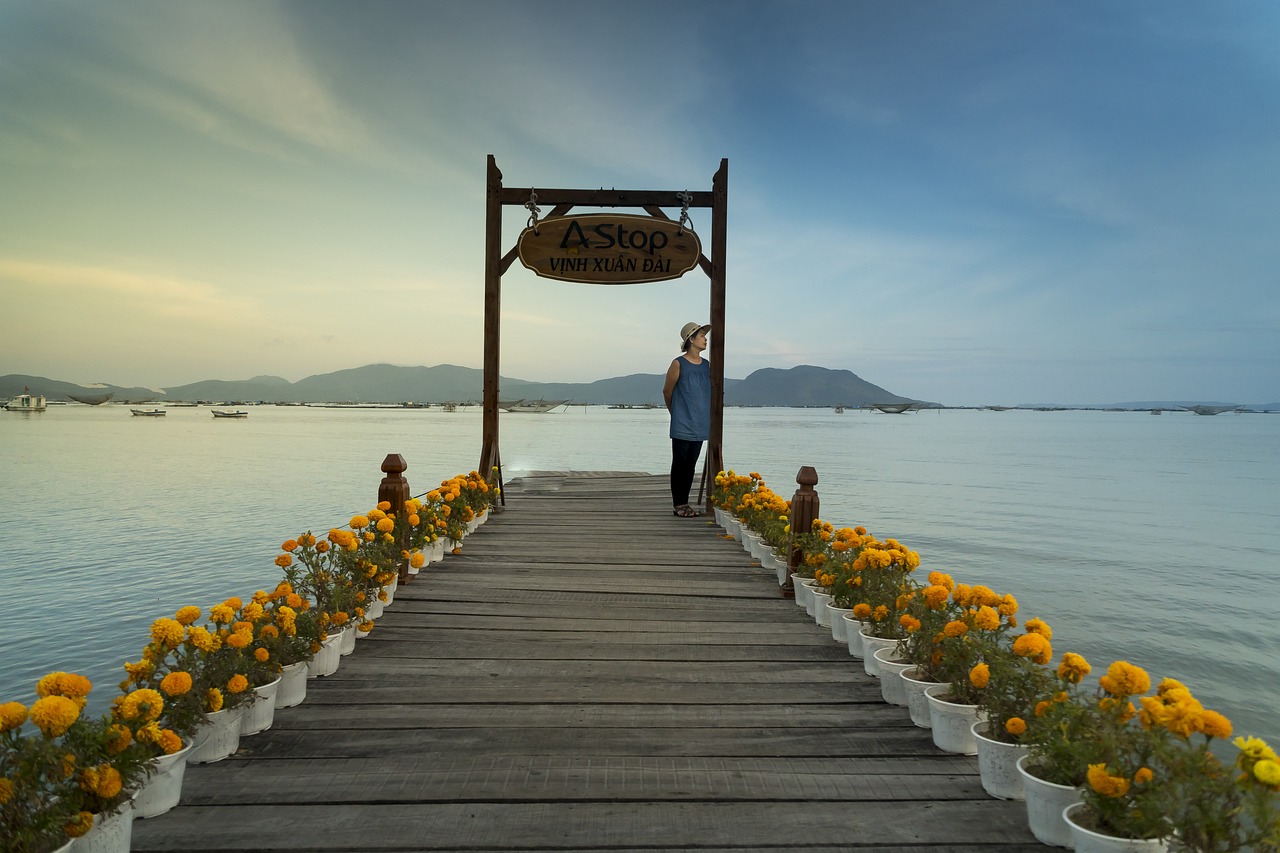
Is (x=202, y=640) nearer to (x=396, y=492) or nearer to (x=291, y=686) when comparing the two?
(x=291, y=686)

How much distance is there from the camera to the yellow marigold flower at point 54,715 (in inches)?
79.3

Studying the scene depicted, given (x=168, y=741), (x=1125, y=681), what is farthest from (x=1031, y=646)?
(x=168, y=741)

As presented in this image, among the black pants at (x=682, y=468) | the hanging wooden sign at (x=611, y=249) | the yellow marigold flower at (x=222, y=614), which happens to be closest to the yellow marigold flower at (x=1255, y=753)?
the yellow marigold flower at (x=222, y=614)

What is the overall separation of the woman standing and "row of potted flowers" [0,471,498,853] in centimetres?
481

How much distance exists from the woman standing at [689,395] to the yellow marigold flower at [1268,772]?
7.26 meters

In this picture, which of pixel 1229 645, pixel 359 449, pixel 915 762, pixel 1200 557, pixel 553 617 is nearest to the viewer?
pixel 915 762

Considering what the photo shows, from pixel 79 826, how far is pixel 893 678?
3319 millimetres

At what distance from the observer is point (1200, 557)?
47.7 feet

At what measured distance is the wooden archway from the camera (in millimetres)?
9289

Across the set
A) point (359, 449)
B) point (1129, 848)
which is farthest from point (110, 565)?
point (359, 449)

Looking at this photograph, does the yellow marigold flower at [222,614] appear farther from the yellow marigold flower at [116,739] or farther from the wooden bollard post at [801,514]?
the wooden bollard post at [801,514]

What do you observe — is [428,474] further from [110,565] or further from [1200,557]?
[1200,557]

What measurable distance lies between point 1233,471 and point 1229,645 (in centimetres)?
3576

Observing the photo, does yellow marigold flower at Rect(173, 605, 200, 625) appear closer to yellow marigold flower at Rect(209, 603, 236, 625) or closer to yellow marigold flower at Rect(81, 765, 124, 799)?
yellow marigold flower at Rect(209, 603, 236, 625)
